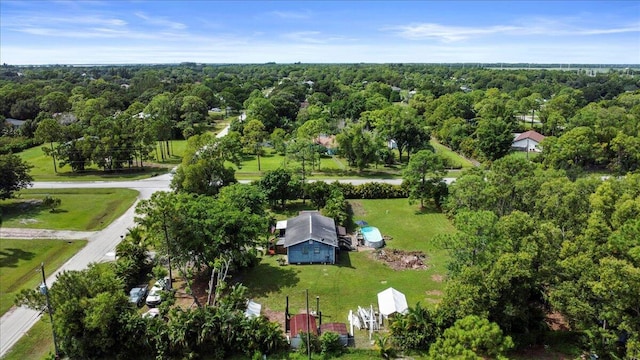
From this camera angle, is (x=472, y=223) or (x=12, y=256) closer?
(x=472, y=223)

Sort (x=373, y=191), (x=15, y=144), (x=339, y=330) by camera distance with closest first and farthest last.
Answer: (x=339, y=330), (x=373, y=191), (x=15, y=144)

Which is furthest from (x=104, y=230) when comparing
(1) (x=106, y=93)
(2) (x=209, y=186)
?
(1) (x=106, y=93)

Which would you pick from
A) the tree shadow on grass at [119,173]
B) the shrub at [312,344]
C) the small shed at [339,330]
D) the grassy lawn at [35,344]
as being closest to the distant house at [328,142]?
the tree shadow on grass at [119,173]

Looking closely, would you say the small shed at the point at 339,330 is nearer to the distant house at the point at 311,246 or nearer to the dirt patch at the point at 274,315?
the dirt patch at the point at 274,315

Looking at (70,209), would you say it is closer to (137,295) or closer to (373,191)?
(137,295)

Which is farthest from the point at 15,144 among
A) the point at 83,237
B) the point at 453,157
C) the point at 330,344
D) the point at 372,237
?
the point at 330,344
